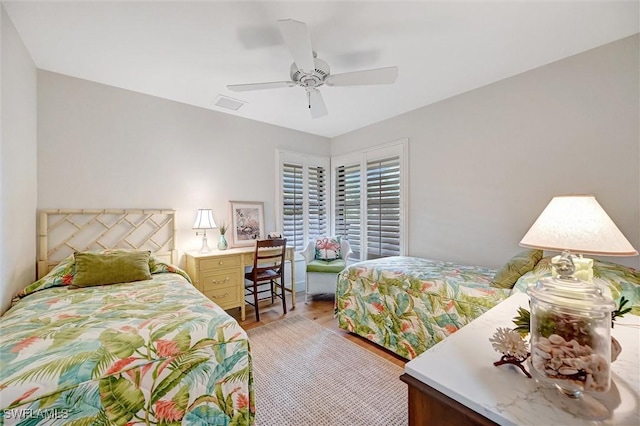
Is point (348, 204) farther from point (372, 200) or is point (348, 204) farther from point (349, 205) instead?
point (372, 200)

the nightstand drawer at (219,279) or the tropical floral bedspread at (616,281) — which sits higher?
the tropical floral bedspread at (616,281)

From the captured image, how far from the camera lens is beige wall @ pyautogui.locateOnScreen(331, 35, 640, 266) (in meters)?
1.94

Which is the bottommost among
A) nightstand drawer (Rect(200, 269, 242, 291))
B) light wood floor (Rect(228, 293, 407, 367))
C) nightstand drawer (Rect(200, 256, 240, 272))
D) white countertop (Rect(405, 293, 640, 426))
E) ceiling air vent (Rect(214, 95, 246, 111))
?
light wood floor (Rect(228, 293, 407, 367))

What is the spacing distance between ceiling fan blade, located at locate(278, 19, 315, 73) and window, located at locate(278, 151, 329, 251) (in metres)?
2.18

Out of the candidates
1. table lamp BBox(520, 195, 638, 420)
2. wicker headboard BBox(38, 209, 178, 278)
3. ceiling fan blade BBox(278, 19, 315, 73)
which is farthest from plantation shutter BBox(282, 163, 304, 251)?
table lamp BBox(520, 195, 638, 420)

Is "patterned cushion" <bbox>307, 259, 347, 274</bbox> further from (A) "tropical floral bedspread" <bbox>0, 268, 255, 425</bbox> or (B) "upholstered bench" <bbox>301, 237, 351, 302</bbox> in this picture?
(A) "tropical floral bedspread" <bbox>0, 268, 255, 425</bbox>

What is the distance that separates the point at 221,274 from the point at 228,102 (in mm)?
2020

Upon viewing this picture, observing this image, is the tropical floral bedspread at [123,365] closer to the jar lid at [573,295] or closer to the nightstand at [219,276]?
the nightstand at [219,276]

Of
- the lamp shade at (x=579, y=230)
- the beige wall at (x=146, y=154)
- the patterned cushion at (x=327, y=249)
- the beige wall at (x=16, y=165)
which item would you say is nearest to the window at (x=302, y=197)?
the beige wall at (x=146, y=154)

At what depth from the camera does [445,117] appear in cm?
297

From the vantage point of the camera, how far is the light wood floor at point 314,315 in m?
2.42

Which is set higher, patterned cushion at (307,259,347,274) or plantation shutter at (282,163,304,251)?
plantation shutter at (282,163,304,251)

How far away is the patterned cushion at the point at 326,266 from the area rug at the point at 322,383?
2.92ft

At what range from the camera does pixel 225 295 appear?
294cm
